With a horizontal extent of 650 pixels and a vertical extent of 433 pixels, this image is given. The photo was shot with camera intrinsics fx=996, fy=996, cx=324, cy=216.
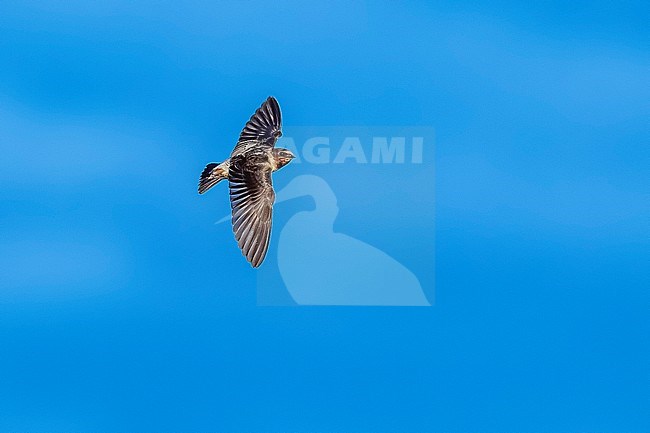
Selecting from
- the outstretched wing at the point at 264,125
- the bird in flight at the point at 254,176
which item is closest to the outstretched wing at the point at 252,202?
the bird in flight at the point at 254,176

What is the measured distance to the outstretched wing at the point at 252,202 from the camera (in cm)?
607

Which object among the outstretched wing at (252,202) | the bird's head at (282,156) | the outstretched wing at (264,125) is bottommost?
the outstretched wing at (252,202)

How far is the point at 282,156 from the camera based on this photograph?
6.94m

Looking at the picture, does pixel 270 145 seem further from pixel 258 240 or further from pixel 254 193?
pixel 258 240

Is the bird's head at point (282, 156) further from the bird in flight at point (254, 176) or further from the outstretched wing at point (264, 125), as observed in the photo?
the outstretched wing at point (264, 125)

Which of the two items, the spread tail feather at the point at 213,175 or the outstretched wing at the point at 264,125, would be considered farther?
the outstretched wing at the point at 264,125

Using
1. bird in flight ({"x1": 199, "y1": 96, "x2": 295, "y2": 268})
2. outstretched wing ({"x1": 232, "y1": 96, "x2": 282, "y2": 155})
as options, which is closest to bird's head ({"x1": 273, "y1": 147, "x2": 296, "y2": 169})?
bird in flight ({"x1": 199, "y1": 96, "x2": 295, "y2": 268})

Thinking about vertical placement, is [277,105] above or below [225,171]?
above

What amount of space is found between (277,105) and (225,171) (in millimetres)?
934

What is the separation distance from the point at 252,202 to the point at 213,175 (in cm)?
54

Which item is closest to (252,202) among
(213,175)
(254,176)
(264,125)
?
(254,176)

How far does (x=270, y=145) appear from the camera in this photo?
716 cm

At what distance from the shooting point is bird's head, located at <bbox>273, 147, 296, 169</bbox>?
22.6ft

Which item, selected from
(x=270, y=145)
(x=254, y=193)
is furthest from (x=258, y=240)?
(x=270, y=145)
